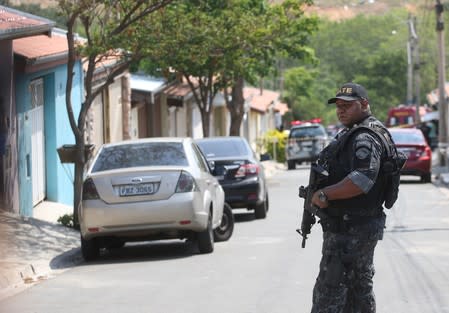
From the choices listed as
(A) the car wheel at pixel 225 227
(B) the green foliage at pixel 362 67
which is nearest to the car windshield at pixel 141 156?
(A) the car wheel at pixel 225 227

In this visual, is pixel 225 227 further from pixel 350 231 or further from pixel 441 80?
pixel 441 80

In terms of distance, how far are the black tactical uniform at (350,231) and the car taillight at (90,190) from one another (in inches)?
242

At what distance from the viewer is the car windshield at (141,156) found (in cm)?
1361

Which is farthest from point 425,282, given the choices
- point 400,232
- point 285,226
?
point 285,226

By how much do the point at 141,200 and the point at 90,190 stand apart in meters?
0.64

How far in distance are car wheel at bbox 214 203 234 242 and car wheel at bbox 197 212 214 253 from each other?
1.56 m

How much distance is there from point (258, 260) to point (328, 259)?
5788 mm

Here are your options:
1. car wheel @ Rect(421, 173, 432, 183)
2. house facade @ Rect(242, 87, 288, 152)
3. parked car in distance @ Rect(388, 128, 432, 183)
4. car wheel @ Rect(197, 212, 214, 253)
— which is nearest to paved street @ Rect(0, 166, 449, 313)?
car wheel @ Rect(197, 212, 214, 253)

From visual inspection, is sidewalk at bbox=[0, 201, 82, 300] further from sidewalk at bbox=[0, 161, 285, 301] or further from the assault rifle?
the assault rifle

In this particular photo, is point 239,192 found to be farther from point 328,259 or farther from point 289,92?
point 289,92

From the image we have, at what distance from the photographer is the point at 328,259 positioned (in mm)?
7418

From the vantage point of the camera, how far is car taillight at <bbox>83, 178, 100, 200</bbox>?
13.2 metres

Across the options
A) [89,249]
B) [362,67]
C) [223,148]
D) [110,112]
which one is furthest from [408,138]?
[362,67]

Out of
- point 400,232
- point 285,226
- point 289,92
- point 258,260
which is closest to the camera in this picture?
point 258,260
